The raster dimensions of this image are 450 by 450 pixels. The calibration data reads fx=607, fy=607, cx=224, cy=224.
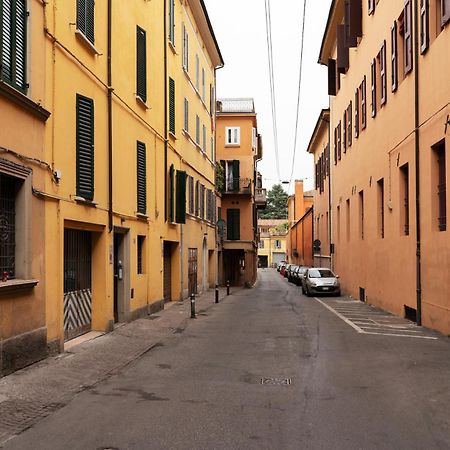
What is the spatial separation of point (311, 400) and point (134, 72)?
35.9 ft

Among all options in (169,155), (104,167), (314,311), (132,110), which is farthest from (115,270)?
(314,311)

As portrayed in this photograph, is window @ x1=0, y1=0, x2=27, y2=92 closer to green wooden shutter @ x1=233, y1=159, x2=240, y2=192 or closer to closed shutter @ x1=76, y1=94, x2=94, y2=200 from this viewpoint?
closed shutter @ x1=76, y1=94, x2=94, y2=200

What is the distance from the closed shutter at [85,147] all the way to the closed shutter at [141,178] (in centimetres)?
397

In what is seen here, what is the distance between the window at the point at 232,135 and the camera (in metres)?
42.7

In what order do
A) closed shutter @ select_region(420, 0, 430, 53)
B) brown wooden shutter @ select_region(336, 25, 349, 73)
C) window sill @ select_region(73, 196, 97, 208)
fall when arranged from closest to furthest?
window sill @ select_region(73, 196, 97, 208), closed shutter @ select_region(420, 0, 430, 53), brown wooden shutter @ select_region(336, 25, 349, 73)

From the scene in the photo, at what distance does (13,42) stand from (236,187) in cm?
3238

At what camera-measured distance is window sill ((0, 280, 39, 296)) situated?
8.18 m

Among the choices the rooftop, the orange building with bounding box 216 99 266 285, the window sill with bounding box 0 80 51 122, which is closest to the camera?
the window sill with bounding box 0 80 51 122

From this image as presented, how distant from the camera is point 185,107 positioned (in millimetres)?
23641

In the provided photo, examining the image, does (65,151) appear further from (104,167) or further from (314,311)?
(314,311)

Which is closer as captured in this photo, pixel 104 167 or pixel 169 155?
pixel 104 167

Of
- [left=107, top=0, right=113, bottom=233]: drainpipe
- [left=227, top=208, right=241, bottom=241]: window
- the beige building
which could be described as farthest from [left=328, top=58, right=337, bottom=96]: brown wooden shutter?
[left=107, top=0, right=113, bottom=233]: drainpipe

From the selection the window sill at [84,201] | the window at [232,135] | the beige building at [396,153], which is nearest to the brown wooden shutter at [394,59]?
the beige building at [396,153]

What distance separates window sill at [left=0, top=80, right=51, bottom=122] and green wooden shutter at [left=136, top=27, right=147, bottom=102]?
653 cm
